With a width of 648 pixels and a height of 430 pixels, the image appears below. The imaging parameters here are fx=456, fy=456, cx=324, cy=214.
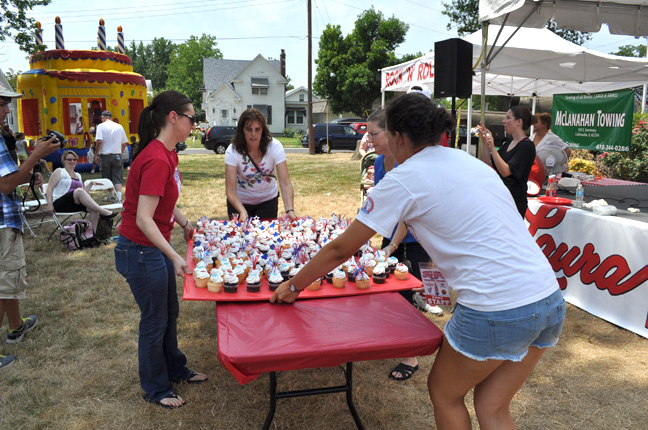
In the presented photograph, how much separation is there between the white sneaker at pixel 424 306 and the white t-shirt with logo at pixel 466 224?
2.63 metres

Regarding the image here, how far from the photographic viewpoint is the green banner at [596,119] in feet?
27.8

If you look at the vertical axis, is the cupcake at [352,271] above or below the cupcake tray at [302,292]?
above

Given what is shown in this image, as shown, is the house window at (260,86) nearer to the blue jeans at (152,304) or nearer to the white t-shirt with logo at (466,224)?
the blue jeans at (152,304)

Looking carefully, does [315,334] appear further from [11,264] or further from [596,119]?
[596,119]

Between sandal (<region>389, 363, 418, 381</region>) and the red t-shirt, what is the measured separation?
1.82m

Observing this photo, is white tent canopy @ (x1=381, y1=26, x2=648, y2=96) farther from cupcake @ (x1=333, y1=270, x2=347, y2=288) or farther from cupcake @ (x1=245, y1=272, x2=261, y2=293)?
cupcake @ (x1=245, y1=272, x2=261, y2=293)

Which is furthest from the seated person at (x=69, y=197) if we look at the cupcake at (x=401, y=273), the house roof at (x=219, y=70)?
the house roof at (x=219, y=70)

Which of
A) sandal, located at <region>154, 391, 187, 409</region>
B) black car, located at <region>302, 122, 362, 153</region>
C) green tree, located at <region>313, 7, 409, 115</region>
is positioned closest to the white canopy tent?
sandal, located at <region>154, 391, 187, 409</region>

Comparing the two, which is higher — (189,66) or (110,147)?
(189,66)

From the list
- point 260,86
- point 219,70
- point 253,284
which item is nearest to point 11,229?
point 253,284

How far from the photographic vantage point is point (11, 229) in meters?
3.29

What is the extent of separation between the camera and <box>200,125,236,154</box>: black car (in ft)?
73.6

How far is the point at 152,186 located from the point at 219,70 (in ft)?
162

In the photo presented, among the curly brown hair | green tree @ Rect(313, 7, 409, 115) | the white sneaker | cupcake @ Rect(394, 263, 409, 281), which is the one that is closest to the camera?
cupcake @ Rect(394, 263, 409, 281)
